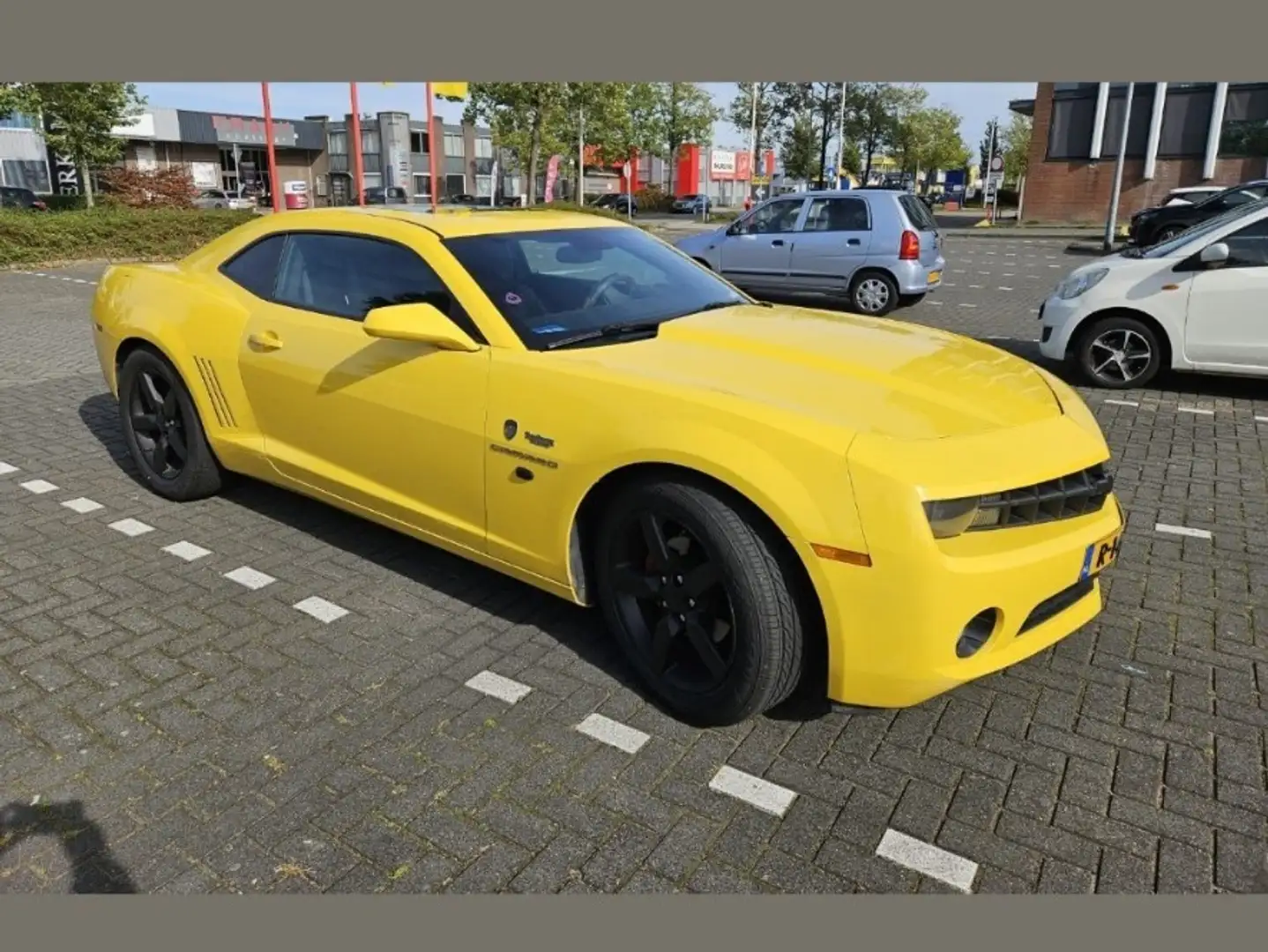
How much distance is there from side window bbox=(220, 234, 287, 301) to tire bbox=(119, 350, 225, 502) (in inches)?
23.5

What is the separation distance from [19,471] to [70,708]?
3064 millimetres

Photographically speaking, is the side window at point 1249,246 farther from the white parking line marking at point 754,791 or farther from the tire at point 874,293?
the white parking line marking at point 754,791

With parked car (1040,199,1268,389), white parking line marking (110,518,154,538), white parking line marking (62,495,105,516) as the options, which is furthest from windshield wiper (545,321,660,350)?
parked car (1040,199,1268,389)

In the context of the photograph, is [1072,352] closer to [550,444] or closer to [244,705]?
[550,444]

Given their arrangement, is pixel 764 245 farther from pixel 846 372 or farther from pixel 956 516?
pixel 956 516

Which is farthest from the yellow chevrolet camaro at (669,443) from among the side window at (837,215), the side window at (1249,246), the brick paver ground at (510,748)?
the side window at (837,215)

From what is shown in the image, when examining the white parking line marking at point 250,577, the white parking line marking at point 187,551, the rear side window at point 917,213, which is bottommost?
the white parking line marking at point 250,577

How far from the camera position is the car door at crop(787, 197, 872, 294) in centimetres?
1212

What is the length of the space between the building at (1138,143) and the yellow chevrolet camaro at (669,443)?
119 ft

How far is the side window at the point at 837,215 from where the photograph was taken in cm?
1213

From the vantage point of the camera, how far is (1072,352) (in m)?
8.07

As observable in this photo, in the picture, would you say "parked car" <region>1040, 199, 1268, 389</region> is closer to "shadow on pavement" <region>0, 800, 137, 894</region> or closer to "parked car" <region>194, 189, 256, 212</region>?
"shadow on pavement" <region>0, 800, 137, 894</region>

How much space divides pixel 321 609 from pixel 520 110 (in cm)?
3706

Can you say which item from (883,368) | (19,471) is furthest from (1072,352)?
(19,471)
